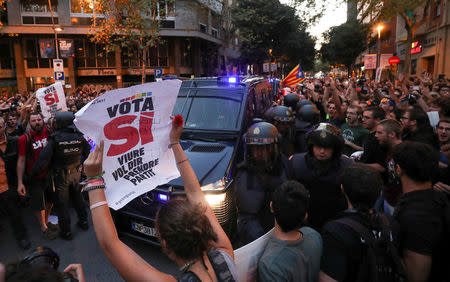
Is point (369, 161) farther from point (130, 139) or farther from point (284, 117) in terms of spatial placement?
point (130, 139)

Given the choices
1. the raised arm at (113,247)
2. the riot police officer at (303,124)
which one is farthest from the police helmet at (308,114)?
the raised arm at (113,247)

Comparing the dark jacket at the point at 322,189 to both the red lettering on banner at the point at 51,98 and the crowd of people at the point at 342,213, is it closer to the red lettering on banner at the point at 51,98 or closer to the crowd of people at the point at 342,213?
the crowd of people at the point at 342,213

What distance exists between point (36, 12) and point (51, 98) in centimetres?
2669

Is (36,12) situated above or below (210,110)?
above

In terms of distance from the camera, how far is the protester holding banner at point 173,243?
1459mm

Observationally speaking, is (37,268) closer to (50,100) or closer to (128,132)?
(128,132)

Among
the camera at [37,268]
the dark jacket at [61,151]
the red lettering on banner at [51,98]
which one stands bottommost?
the dark jacket at [61,151]

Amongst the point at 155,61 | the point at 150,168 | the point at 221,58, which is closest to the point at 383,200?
the point at 150,168

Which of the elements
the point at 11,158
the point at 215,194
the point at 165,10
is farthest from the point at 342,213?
the point at 165,10

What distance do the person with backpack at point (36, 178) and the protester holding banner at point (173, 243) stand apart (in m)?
4.07

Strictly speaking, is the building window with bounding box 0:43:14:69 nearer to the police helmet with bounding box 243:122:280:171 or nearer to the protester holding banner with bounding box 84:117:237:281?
the police helmet with bounding box 243:122:280:171

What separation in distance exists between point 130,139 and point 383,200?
2.81 metres

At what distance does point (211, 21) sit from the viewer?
36.2 meters

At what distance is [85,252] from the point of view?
4625 millimetres
